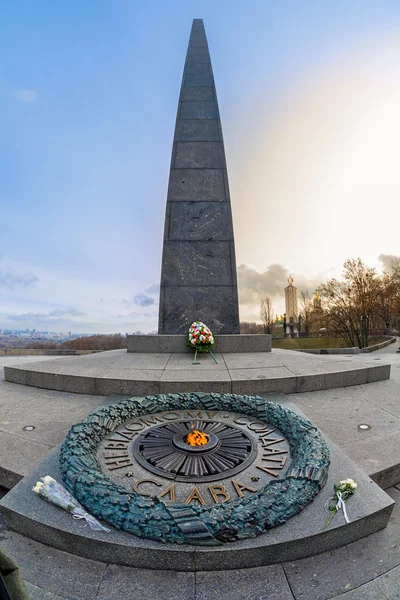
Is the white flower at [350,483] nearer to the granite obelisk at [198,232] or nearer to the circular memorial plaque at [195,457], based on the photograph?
the circular memorial plaque at [195,457]

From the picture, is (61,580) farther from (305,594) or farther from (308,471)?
(308,471)

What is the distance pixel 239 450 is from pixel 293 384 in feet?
8.56

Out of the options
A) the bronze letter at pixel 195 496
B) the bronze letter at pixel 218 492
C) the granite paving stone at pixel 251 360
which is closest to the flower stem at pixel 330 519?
the bronze letter at pixel 218 492

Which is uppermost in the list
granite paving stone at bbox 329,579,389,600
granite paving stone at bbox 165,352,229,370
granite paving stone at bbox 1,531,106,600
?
granite paving stone at bbox 165,352,229,370

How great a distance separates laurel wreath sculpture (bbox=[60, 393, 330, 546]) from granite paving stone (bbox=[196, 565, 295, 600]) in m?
0.21

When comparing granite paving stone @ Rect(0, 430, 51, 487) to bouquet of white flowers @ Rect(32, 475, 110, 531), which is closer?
bouquet of white flowers @ Rect(32, 475, 110, 531)

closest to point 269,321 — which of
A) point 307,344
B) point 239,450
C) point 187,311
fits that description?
point 307,344

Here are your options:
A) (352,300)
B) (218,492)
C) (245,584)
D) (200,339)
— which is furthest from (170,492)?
(352,300)

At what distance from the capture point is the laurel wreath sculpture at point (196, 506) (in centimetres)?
233

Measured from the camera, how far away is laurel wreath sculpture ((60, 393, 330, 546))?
2332 millimetres

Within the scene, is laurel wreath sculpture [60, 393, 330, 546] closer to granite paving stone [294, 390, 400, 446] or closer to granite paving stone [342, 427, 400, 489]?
granite paving stone [342, 427, 400, 489]

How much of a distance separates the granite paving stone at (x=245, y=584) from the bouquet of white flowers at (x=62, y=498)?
0.78m

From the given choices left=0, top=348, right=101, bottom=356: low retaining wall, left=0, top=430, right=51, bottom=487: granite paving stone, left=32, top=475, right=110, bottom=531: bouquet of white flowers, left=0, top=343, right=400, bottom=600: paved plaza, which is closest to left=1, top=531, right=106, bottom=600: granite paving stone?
left=0, top=343, right=400, bottom=600: paved plaza

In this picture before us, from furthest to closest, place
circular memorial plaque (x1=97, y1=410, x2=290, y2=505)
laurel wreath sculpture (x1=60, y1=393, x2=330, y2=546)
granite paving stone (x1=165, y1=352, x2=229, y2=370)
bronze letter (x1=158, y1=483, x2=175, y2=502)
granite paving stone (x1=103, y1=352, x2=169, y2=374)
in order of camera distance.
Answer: granite paving stone (x1=103, y1=352, x2=169, y2=374) → granite paving stone (x1=165, y1=352, x2=229, y2=370) → circular memorial plaque (x1=97, y1=410, x2=290, y2=505) → bronze letter (x1=158, y1=483, x2=175, y2=502) → laurel wreath sculpture (x1=60, y1=393, x2=330, y2=546)
